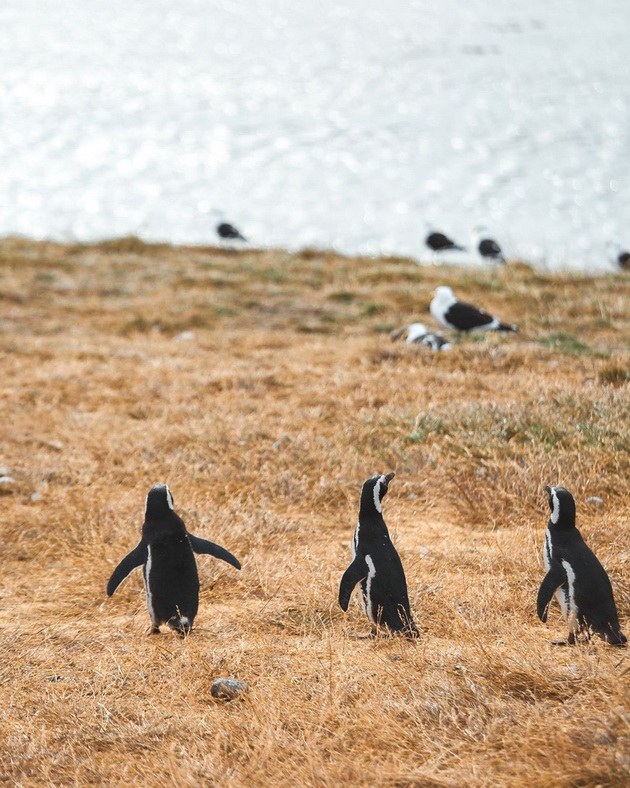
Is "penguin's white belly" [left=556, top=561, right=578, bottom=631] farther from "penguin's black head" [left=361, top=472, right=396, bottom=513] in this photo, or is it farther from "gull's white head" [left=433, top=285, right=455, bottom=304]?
"gull's white head" [left=433, top=285, right=455, bottom=304]

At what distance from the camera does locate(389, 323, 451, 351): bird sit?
10.2 metres

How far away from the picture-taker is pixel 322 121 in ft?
155

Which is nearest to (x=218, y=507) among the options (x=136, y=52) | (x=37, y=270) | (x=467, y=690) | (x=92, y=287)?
(x=467, y=690)

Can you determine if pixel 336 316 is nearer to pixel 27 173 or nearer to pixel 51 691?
pixel 51 691

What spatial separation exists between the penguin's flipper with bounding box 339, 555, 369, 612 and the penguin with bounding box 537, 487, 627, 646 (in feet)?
3.15

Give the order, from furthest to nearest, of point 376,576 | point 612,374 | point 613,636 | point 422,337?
point 422,337 < point 612,374 < point 376,576 < point 613,636

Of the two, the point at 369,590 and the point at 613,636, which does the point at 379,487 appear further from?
the point at 613,636

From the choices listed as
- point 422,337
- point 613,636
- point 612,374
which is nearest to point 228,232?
point 422,337

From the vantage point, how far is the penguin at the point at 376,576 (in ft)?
14.3

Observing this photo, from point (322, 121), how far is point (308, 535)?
44722 millimetres

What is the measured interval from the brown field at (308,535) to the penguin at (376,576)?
17 centimetres

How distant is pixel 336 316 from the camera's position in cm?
1323

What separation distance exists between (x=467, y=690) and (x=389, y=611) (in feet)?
3.50

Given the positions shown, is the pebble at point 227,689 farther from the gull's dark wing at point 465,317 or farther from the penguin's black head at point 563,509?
the gull's dark wing at point 465,317
